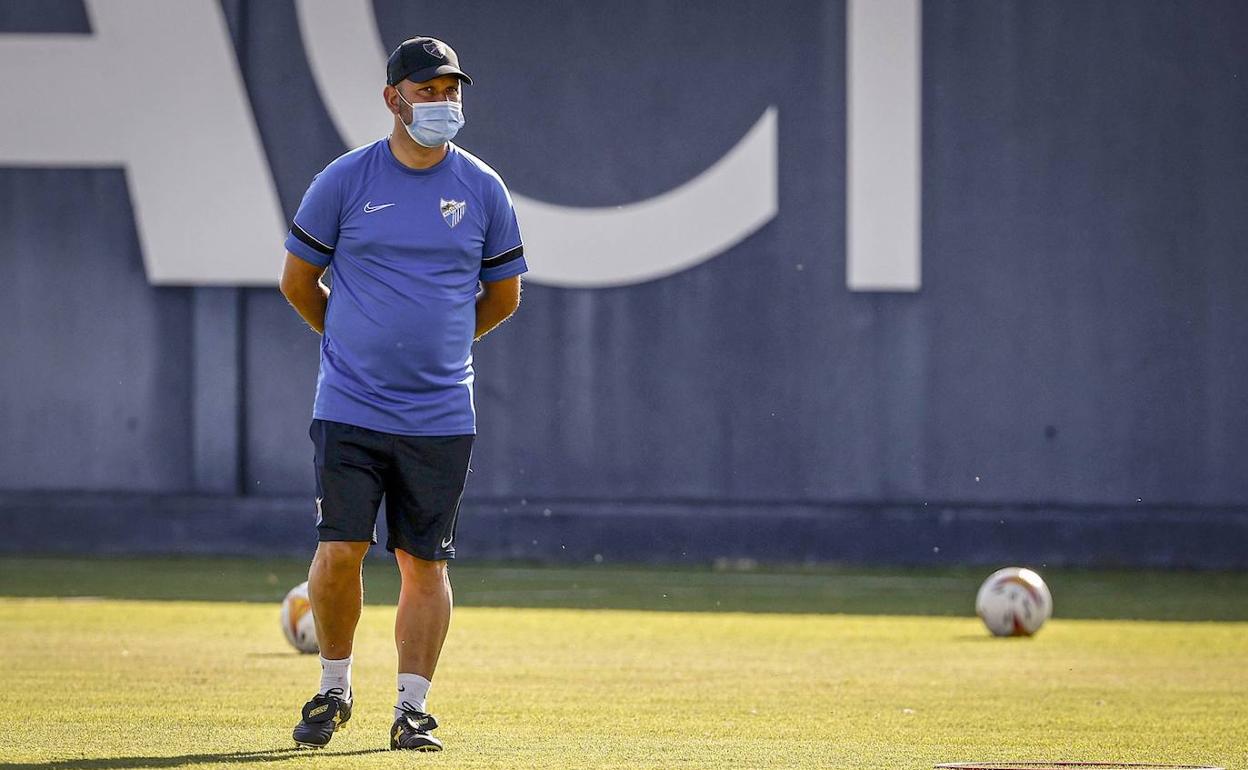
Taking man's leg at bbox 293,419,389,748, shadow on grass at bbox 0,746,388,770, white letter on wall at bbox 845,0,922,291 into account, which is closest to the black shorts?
man's leg at bbox 293,419,389,748

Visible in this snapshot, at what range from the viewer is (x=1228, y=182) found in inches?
663

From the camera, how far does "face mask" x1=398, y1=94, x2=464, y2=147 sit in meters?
6.50

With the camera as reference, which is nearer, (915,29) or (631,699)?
(631,699)

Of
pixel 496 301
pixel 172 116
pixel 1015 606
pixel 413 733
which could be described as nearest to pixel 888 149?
pixel 172 116

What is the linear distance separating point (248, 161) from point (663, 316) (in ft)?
11.9

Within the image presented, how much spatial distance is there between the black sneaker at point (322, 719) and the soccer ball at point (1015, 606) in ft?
18.8

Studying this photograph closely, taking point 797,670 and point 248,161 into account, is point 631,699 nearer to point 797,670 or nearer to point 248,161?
point 797,670

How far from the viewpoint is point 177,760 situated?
20.2ft

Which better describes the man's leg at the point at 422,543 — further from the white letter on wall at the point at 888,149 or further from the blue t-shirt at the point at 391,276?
the white letter on wall at the point at 888,149

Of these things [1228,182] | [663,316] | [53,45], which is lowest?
[663,316]

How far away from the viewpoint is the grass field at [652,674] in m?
6.72

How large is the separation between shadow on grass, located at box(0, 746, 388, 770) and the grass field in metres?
0.02

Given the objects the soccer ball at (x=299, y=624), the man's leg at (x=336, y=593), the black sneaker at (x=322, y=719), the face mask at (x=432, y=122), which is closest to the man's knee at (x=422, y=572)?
the man's leg at (x=336, y=593)

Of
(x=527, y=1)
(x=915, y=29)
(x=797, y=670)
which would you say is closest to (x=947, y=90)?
(x=915, y=29)
